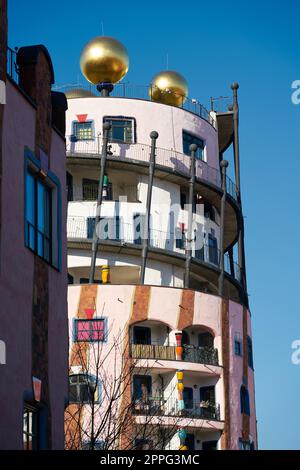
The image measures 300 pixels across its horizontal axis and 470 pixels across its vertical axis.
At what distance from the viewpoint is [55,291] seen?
19594 mm

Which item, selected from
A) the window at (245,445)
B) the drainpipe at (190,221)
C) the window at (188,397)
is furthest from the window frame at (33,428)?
the window at (245,445)

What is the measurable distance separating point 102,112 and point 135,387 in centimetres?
1155

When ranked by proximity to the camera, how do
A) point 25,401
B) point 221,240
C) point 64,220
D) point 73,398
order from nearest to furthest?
1. point 25,401
2. point 64,220
3. point 73,398
4. point 221,240

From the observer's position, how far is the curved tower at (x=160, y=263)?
140ft

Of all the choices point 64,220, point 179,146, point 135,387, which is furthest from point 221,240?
point 64,220

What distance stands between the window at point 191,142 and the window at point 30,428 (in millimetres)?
30528

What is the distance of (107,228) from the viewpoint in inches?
1784

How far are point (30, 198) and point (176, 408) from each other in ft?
81.8

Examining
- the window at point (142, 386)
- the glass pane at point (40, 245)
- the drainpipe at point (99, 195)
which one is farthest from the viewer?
the drainpipe at point (99, 195)

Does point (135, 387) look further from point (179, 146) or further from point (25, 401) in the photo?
point (25, 401)

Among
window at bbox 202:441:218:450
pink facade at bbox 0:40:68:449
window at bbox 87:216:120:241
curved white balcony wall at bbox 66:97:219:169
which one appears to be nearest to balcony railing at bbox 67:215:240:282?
window at bbox 87:216:120:241

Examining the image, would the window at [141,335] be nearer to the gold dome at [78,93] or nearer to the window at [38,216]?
the gold dome at [78,93]

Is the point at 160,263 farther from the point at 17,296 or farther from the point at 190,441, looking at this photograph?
the point at 17,296

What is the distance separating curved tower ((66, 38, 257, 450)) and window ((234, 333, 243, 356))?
0.32 feet
